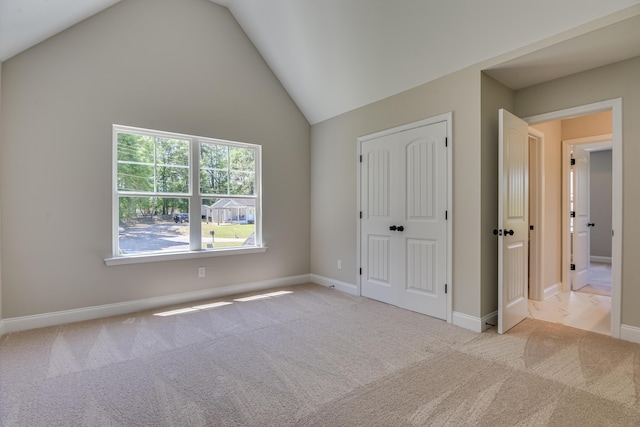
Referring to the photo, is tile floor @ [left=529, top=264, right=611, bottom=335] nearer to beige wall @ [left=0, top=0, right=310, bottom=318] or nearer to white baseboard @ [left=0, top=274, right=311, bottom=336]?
white baseboard @ [left=0, top=274, right=311, bottom=336]

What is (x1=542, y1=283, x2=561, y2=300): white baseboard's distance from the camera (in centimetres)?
416

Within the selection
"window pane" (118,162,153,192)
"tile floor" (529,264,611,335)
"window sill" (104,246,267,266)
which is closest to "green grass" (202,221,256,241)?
"window sill" (104,246,267,266)

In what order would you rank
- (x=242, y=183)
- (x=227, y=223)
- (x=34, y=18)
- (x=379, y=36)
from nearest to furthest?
(x=34, y=18) < (x=379, y=36) < (x=227, y=223) < (x=242, y=183)

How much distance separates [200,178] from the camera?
414 cm

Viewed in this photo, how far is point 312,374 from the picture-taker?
2223 millimetres

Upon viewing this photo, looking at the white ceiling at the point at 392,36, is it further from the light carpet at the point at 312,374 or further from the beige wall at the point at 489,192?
the light carpet at the point at 312,374

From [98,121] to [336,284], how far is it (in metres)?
3.61

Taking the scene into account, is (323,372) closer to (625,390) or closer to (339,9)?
(625,390)

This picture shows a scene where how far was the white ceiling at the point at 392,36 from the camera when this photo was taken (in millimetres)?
2455

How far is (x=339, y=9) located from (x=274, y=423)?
12.1 ft

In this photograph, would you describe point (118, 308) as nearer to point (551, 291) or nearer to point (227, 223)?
point (227, 223)

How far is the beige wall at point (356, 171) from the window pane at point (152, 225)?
2023 millimetres

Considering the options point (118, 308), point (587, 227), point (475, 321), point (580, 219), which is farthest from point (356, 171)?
point (587, 227)

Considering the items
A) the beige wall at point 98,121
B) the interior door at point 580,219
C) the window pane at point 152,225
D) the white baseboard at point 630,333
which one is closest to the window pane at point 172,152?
the beige wall at point 98,121
